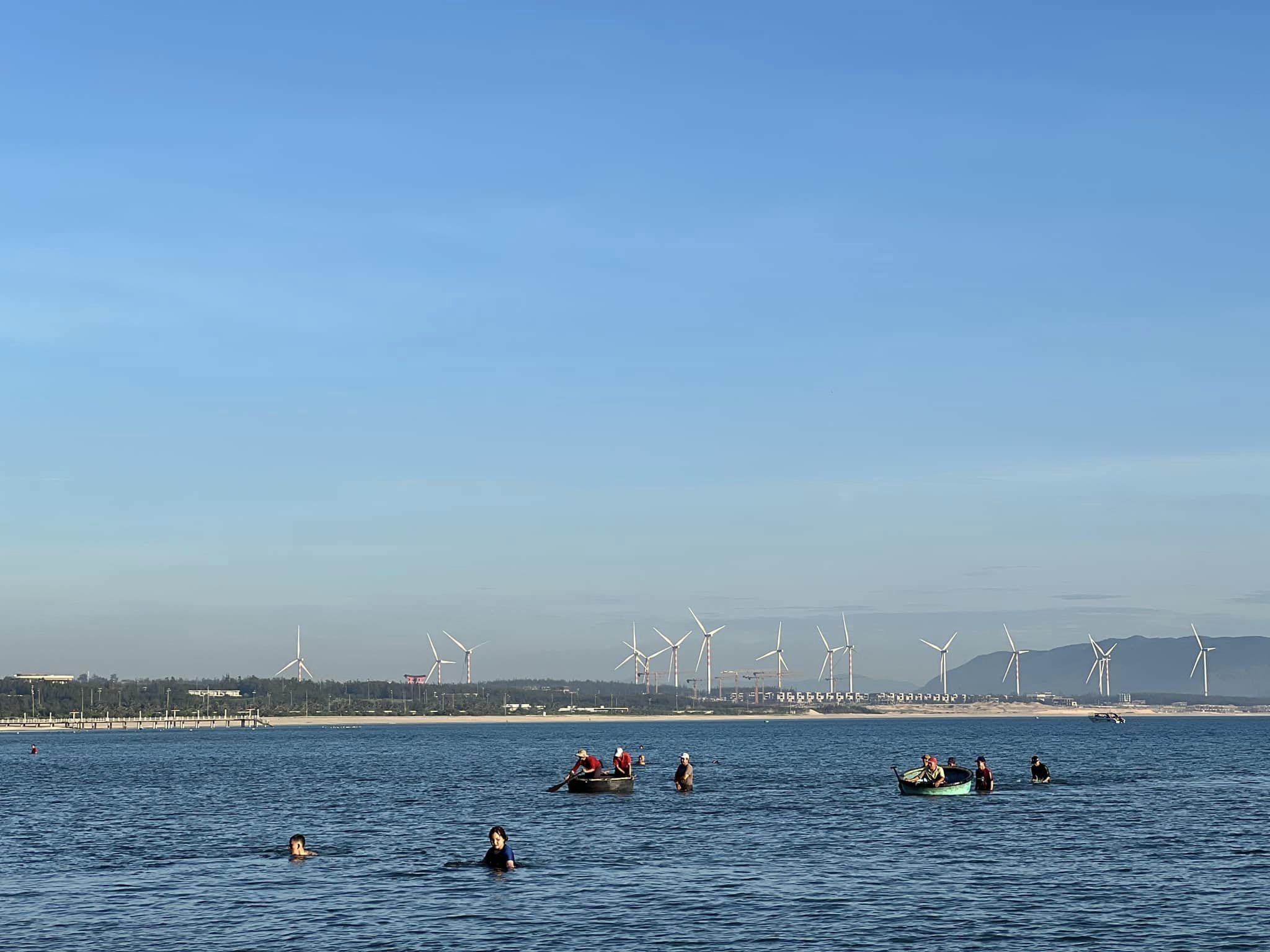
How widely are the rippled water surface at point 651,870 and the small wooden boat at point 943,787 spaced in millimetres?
1173

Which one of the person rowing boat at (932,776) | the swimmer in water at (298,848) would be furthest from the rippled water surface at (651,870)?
the person rowing boat at (932,776)

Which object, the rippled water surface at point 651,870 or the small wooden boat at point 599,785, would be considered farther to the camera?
the small wooden boat at point 599,785

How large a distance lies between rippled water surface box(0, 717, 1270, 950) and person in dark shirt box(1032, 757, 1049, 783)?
13.3ft

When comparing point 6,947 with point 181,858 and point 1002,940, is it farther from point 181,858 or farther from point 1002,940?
point 1002,940

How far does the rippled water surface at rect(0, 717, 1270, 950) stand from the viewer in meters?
49.9

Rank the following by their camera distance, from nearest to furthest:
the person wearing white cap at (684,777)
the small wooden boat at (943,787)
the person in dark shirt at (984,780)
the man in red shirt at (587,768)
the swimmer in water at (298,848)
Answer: the swimmer in water at (298,848) < the small wooden boat at (943,787) < the person in dark shirt at (984,780) < the man in red shirt at (587,768) < the person wearing white cap at (684,777)

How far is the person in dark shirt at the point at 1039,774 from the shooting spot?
11888 centimetres

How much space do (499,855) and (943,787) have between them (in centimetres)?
4807

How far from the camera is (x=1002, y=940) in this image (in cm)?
4788

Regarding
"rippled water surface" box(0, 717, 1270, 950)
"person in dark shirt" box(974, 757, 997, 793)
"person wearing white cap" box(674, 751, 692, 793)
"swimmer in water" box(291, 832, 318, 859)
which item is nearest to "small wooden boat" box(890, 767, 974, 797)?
"rippled water surface" box(0, 717, 1270, 950)

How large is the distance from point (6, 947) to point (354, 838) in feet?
106

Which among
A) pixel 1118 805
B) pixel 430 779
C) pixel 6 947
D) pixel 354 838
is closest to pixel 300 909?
pixel 6 947

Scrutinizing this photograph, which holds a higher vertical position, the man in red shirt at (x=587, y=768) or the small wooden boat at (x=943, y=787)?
the man in red shirt at (x=587, y=768)

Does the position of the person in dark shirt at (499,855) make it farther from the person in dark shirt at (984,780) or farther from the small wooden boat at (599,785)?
the person in dark shirt at (984,780)
